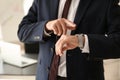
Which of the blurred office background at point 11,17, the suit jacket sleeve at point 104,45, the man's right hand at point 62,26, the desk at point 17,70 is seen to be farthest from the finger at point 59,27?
the blurred office background at point 11,17

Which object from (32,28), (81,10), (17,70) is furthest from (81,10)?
(17,70)

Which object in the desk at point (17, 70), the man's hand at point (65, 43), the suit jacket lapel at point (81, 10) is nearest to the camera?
the man's hand at point (65, 43)

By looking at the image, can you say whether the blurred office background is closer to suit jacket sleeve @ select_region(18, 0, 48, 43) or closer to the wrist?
suit jacket sleeve @ select_region(18, 0, 48, 43)

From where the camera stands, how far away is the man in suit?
0.90 metres

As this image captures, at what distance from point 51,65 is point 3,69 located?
0.90 meters

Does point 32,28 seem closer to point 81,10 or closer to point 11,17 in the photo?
point 81,10

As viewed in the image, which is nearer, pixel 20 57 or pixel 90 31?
pixel 90 31

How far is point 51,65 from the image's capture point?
1020 millimetres

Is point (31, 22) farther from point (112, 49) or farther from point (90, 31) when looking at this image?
point (112, 49)

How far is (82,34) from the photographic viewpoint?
2.92 feet

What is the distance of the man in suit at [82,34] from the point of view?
2.94 ft

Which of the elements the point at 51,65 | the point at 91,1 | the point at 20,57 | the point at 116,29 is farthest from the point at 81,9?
the point at 20,57

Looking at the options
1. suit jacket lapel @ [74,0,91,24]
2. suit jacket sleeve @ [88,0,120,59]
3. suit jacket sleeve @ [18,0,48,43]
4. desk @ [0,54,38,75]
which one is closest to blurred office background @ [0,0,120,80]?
desk @ [0,54,38,75]

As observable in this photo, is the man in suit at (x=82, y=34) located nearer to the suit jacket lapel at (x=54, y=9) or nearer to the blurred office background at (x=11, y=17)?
the suit jacket lapel at (x=54, y=9)
